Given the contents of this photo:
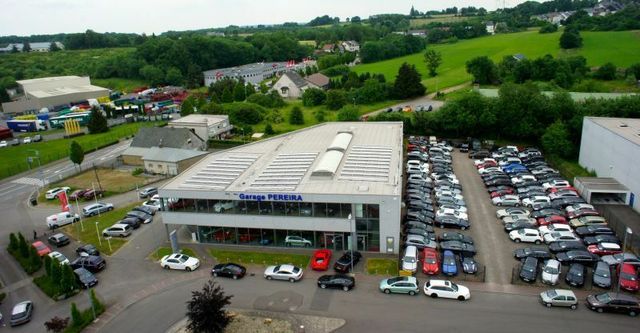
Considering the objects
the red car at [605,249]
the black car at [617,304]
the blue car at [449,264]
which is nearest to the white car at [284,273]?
the blue car at [449,264]

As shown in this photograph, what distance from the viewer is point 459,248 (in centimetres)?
3050

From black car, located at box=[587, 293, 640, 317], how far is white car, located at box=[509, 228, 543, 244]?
7.97 metres

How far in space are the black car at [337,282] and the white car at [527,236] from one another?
12878mm

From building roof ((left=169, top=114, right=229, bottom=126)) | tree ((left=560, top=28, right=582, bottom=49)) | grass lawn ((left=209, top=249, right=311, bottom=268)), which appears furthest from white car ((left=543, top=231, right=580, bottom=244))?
tree ((left=560, top=28, right=582, bottom=49))

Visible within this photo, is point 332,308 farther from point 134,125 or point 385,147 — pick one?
point 134,125

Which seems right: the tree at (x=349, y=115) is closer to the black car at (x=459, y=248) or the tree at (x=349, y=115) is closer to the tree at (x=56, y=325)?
the black car at (x=459, y=248)

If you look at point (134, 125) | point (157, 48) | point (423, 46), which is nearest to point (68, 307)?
point (134, 125)

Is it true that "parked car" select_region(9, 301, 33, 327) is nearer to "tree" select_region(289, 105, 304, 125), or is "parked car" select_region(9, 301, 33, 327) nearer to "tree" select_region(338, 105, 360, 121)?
"tree" select_region(338, 105, 360, 121)

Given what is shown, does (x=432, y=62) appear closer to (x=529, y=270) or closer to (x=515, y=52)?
(x=515, y=52)

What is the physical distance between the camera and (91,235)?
123ft

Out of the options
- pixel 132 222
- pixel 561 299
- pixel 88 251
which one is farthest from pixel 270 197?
pixel 561 299

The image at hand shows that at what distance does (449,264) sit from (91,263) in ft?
78.7

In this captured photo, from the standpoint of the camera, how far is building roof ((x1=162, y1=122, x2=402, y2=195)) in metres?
32.2

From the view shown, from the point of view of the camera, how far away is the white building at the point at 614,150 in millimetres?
36344
